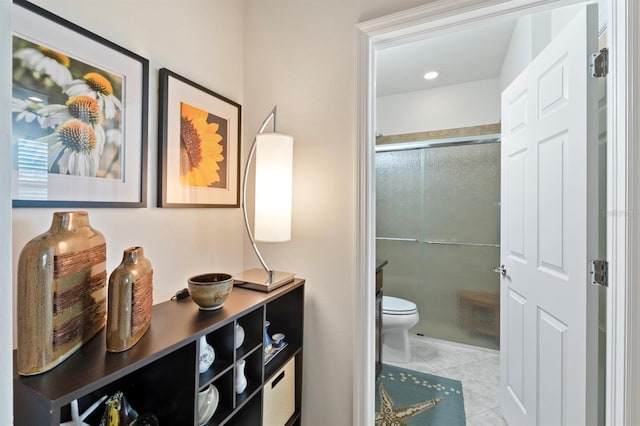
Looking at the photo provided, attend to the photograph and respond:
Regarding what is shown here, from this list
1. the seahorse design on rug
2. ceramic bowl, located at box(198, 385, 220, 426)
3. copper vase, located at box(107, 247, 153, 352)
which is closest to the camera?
copper vase, located at box(107, 247, 153, 352)

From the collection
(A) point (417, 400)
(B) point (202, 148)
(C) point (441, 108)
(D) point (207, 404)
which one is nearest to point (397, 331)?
(A) point (417, 400)

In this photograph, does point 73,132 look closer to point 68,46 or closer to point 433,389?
point 68,46

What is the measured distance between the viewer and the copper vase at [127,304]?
2.36ft

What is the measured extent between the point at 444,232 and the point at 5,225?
318 cm

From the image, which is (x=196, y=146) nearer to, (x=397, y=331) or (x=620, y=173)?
(x=620, y=173)

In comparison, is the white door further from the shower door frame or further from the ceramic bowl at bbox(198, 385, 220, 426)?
the ceramic bowl at bbox(198, 385, 220, 426)

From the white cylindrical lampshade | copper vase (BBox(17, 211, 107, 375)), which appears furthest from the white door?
copper vase (BBox(17, 211, 107, 375))

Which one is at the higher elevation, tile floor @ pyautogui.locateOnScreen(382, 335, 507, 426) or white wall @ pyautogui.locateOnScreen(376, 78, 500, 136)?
white wall @ pyautogui.locateOnScreen(376, 78, 500, 136)

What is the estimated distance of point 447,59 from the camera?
2.49 metres

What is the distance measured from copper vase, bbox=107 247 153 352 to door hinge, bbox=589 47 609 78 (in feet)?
5.75

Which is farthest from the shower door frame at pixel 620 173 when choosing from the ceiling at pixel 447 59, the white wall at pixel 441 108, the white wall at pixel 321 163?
the white wall at pixel 441 108

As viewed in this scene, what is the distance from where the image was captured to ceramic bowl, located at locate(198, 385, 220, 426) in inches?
36.0

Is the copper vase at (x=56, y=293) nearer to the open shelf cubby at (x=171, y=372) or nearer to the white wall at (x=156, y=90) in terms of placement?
the open shelf cubby at (x=171, y=372)

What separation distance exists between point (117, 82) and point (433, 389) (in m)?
2.57
